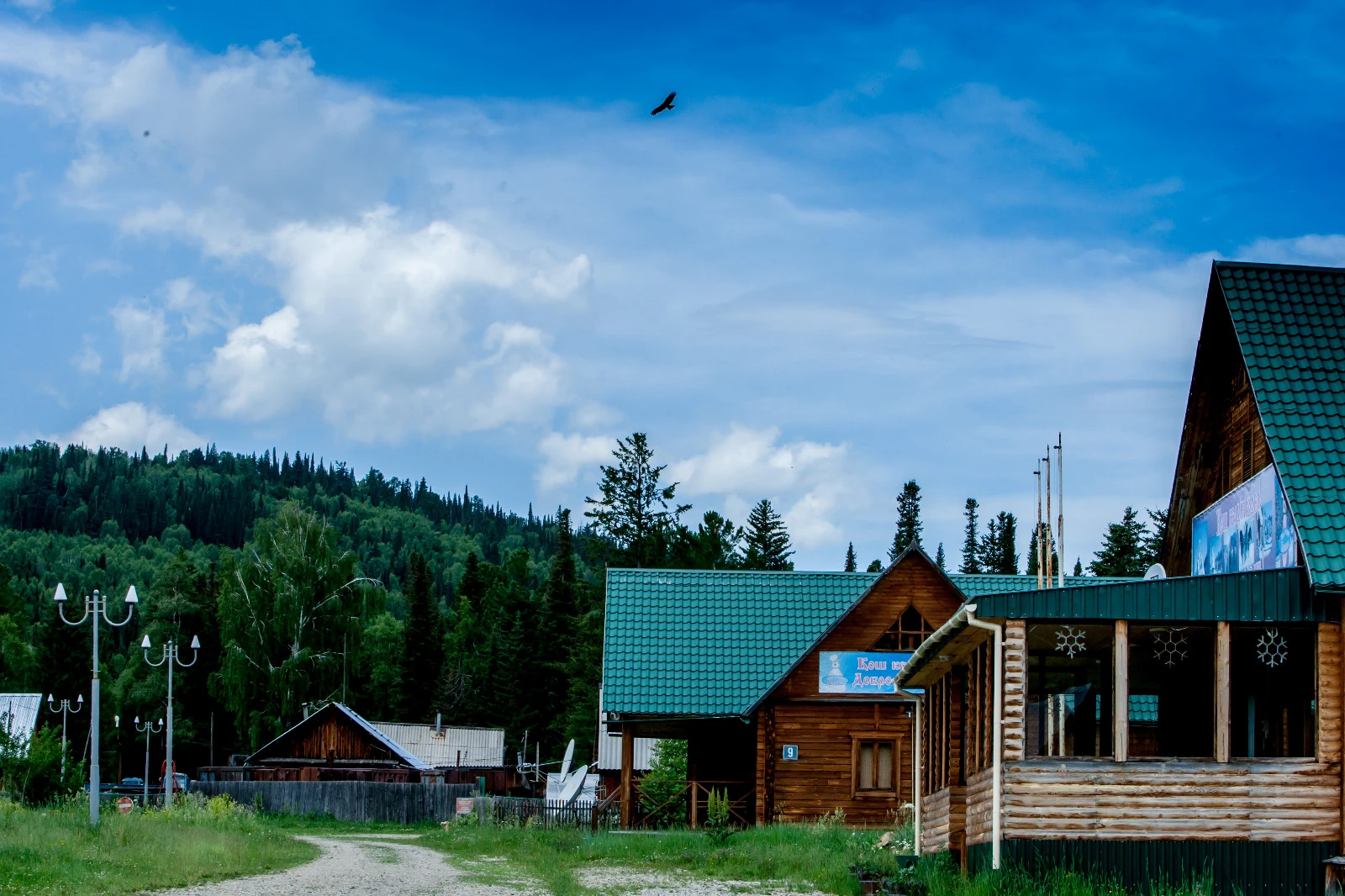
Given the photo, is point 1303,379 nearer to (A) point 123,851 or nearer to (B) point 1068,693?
(B) point 1068,693

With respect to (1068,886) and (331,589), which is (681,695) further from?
(331,589)

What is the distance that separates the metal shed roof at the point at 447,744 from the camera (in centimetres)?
6656

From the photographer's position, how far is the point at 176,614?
79062mm

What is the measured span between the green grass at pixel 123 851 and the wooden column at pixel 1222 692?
41.5 feet

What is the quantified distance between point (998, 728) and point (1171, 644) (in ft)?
9.69

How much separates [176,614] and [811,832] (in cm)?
6085

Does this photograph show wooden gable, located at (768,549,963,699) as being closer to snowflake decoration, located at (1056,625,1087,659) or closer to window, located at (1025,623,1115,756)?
window, located at (1025,623,1115,756)

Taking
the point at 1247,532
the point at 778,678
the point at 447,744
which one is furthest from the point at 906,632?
the point at 447,744

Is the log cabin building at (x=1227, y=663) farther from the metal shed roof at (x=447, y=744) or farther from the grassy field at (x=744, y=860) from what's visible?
the metal shed roof at (x=447, y=744)

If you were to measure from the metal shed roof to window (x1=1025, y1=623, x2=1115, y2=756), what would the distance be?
46.2 metres

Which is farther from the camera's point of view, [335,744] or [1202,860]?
[335,744]

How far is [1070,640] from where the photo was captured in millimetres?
18016

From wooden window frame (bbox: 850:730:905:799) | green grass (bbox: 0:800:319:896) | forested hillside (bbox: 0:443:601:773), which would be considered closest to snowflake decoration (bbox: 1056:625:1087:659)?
green grass (bbox: 0:800:319:896)

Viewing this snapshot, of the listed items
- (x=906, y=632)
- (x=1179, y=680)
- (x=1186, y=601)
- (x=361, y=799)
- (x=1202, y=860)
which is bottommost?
(x=361, y=799)
